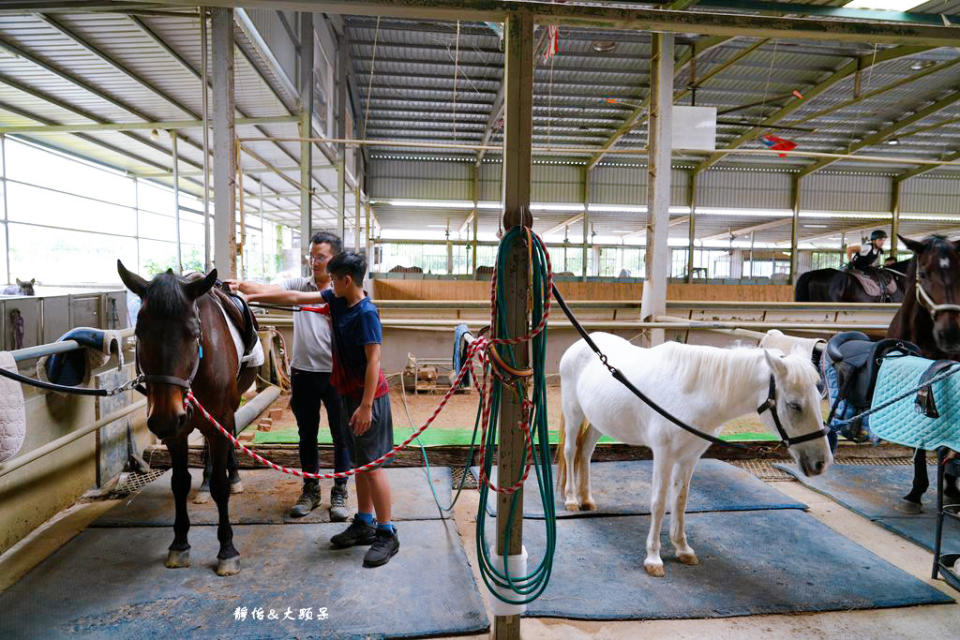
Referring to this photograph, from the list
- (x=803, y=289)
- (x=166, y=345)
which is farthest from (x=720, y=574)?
(x=803, y=289)

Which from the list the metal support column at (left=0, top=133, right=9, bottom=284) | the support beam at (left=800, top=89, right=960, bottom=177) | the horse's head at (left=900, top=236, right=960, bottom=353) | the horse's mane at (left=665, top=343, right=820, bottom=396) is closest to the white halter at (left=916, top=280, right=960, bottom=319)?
the horse's head at (left=900, top=236, right=960, bottom=353)

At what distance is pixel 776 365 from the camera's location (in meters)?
2.25

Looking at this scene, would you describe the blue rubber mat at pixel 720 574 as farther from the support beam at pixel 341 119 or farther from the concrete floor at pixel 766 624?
the support beam at pixel 341 119

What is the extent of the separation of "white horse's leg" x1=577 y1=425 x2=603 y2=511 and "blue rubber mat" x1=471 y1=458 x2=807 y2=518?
0.07 metres

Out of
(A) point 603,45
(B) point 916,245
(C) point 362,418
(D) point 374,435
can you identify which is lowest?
(D) point 374,435

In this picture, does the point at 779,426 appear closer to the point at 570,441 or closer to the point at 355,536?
the point at 570,441

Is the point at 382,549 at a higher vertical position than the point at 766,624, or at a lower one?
higher

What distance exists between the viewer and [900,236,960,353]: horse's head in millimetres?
3010

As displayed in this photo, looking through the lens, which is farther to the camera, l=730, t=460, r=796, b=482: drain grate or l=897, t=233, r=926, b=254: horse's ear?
l=730, t=460, r=796, b=482: drain grate

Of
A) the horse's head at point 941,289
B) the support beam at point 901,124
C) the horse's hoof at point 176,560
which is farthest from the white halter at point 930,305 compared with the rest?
the support beam at point 901,124

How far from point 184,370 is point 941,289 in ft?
13.7

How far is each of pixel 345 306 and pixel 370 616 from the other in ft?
4.54

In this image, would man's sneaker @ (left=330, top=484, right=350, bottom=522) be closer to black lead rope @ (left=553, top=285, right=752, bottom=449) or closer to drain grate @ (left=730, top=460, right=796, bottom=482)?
black lead rope @ (left=553, top=285, right=752, bottom=449)

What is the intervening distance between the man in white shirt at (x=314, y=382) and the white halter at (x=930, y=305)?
3.60 metres
